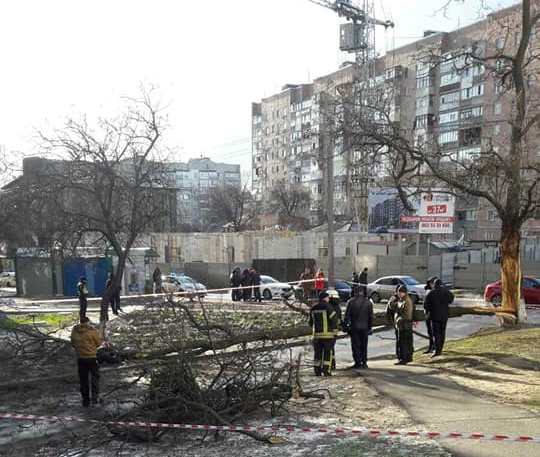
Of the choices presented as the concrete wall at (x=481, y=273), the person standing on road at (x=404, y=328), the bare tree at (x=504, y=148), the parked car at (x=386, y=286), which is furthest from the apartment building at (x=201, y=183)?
the person standing on road at (x=404, y=328)

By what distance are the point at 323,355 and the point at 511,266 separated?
7.06m

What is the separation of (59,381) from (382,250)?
33.0 meters

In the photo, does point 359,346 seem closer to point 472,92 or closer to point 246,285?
point 246,285

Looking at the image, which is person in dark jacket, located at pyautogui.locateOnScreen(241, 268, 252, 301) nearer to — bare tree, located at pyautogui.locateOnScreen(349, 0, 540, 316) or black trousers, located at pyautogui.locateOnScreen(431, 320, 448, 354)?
bare tree, located at pyautogui.locateOnScreen(349, 0, 540, 316)

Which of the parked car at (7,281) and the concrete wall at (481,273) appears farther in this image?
the parked car at (7,281)

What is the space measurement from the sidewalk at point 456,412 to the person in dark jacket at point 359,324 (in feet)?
3.63

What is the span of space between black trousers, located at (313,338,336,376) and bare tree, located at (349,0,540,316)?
5786 millimetres

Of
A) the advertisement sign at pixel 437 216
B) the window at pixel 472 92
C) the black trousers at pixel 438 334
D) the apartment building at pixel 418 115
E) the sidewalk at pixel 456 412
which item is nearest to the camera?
the sidewalk at pixel 456 412

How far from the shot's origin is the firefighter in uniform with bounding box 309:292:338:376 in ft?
33.2

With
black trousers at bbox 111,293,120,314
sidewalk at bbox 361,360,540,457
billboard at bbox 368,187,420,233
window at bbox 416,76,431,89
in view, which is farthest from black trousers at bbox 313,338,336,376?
window at bbox 416,76,431,89

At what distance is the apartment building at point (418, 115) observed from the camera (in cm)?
1611

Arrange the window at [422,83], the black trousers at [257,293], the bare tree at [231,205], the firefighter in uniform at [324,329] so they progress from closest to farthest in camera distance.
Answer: the firefighter in uniform at [324,329], the black trousers at [257,293], the window at [422,83], the bare tree at [231,205]

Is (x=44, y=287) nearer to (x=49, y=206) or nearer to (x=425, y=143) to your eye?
(x=49, y=206)

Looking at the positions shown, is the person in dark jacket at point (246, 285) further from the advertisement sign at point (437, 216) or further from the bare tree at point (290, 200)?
the bare tree at point (290, 200)
